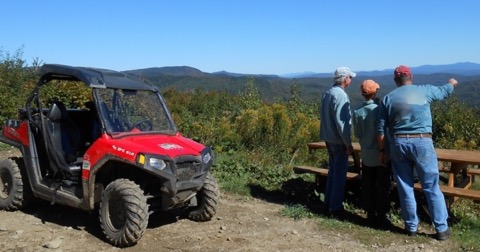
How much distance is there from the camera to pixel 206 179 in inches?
244

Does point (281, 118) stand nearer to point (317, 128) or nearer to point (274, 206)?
Answer: point (317, 128)

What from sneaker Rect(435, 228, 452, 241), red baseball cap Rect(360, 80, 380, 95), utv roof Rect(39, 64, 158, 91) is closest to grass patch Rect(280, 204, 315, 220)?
sneaker Rect(435, 228, 452, 241)

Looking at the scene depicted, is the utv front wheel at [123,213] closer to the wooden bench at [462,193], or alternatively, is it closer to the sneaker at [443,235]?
the sneaker at [443,235]

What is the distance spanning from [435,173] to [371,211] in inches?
39.4

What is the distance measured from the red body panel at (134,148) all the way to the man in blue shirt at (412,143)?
2.16 meters

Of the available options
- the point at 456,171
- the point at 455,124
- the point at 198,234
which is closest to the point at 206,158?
the point at 198,234

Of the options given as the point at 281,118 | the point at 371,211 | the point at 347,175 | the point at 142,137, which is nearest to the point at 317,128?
the point at 281,118

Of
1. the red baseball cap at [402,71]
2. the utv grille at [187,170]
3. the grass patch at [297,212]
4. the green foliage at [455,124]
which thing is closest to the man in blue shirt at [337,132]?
the grass patch at [297,212]

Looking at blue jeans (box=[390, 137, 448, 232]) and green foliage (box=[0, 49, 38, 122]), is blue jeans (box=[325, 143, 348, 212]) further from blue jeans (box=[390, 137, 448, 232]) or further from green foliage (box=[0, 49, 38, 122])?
green foliage (box=[0, 49, 38, 122])

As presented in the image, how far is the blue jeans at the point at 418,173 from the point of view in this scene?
546 cm

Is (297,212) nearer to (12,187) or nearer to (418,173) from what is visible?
(418,173)

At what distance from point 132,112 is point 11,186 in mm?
2010

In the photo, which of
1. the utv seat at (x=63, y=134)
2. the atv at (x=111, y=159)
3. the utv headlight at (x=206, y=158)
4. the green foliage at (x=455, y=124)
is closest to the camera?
the atv at (x=111, y=159)

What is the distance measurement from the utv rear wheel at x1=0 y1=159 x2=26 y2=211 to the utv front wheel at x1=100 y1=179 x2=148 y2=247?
5.40 ft
